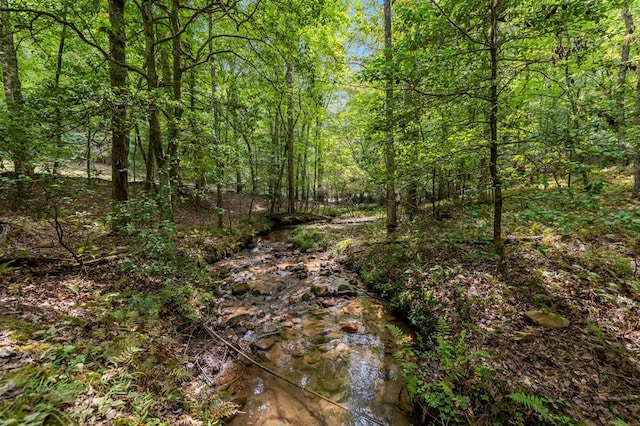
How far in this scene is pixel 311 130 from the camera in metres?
22.5

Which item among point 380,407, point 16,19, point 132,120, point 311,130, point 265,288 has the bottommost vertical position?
point 380,407

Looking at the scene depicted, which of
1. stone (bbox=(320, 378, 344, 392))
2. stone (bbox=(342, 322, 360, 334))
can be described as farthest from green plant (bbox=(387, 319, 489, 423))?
stone (bbox=(342, 322, 360, 334))

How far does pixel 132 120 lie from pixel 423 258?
705cm

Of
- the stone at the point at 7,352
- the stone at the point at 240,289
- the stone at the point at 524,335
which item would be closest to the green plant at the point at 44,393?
the stone at the point at 7,352

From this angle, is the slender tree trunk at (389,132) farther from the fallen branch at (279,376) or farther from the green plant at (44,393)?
the green plant at (44,393)

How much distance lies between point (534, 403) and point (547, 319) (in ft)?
5.68

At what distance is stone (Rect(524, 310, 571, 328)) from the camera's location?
3710 millimetres

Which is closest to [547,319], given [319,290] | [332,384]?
[332,384]

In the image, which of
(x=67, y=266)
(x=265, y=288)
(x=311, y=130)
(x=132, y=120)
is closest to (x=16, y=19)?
(x=132, y=120)

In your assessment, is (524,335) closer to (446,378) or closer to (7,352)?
(446,378)

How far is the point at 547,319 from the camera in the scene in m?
3.79

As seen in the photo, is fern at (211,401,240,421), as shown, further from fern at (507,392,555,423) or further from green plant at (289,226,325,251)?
green plant at (289,226,325,251)

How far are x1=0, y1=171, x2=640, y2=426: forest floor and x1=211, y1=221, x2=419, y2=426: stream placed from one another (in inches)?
16.6

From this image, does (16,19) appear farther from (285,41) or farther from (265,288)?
(265,288)
